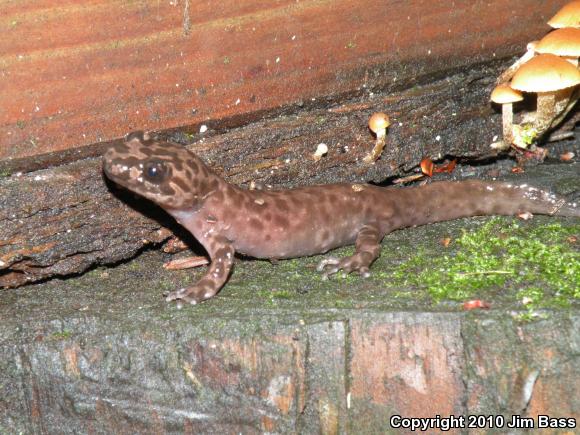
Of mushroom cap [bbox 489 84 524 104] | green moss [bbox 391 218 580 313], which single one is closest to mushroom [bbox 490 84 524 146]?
mushroom cap [bbox 489 84 524 104]

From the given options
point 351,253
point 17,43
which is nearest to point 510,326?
point 351,253

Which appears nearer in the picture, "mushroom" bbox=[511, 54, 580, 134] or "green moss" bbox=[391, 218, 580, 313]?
"green moss" bbox=[391, 218, 580, 313]

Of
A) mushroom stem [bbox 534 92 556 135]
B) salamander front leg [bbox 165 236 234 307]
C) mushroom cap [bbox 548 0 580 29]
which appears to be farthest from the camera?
mushroom stem [bbox 534 92 556 135]

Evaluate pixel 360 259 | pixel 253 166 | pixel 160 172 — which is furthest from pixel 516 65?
pixel 160 172

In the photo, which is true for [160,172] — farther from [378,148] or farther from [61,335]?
[378,148]

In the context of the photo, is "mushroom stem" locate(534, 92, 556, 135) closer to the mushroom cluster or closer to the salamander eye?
the mushroom cluster

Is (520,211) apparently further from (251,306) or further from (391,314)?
(251,306)

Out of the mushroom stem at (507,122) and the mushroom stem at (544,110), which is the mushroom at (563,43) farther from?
the mushroom stem at (507,122)
